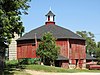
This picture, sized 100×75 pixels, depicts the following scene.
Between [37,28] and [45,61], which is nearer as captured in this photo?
[45,61]

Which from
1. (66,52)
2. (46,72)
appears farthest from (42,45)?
(46,72)

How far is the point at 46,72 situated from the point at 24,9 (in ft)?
32.3

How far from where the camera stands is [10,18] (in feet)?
97.1

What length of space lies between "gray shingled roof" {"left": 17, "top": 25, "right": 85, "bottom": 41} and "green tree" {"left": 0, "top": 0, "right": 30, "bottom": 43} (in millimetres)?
29535

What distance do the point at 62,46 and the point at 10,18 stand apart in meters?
31.8

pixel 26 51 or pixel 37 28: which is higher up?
pixel 37 28

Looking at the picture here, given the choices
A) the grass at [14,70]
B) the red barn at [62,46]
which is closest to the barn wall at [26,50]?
the red barn at [62,46]

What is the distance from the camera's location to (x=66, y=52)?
60438 millimetres

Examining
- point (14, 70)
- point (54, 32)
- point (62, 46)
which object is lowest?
point (14, 70)

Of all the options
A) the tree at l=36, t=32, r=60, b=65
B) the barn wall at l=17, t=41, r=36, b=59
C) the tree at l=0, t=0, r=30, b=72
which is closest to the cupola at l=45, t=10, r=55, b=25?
the barn wall at l=17, t=41, r=36, b=59

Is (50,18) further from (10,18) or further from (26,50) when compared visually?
(10,18)

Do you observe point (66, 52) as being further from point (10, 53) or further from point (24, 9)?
point (24, 9)

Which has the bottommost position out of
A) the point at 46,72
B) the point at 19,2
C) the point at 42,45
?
the point at 46,72

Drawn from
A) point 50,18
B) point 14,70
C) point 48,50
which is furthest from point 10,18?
point 50,18
